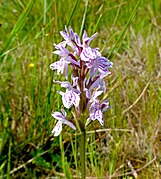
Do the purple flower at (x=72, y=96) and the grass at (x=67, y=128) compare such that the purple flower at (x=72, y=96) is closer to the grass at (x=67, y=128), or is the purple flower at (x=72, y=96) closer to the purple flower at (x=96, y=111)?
the purple flower at (x=96, y=111)

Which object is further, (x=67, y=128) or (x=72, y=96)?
(x=67, y=128)

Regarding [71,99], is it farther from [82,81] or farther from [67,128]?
[67,128]

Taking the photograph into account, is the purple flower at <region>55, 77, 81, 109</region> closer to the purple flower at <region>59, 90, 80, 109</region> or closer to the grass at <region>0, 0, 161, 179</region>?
the purple flower at <region>59, 90, 80, 109</region>

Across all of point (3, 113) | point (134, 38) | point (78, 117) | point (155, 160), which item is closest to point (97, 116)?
point (78, 117)

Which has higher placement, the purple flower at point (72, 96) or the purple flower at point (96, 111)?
the purple flower at point (72, 96)

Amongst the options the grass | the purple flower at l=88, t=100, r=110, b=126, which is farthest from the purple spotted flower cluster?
the grass

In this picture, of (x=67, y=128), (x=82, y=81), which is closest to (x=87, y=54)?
(x=82, y=81)

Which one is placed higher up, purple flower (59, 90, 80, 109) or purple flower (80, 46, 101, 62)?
purple flower (80, 46, 101, 62)

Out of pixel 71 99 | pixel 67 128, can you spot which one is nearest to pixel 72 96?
pixel 71 99

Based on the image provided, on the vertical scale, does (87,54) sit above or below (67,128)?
above

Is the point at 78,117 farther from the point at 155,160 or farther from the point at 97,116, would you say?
the point at 155,160

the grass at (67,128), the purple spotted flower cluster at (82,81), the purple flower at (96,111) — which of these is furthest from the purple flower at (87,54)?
the grass at (67,128)
